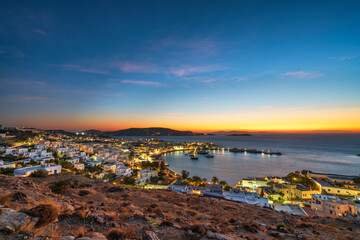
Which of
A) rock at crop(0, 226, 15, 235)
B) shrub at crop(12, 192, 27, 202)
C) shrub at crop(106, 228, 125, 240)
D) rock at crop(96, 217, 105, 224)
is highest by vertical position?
rock at crop(0, 226, 15, 235)

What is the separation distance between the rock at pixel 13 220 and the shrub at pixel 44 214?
0.19 metres

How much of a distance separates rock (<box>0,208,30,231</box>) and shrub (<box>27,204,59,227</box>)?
0.19m

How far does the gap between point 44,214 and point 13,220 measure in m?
0.62

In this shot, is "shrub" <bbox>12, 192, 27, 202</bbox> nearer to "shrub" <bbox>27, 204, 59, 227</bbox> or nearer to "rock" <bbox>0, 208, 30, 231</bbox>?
"rock" <bbox>0, 208, 30, 231</bbox>

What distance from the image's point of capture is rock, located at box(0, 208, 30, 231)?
3.88m

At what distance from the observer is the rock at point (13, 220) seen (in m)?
3.88

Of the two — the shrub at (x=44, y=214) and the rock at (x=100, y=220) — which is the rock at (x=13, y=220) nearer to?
the shrub at (x=44, y=214)

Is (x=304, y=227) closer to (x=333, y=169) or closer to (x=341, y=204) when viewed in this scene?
(x=341, y=204)

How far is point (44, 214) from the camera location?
15.0 ft

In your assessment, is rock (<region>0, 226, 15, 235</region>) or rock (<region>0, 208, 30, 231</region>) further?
rock (<region>0, 208, 30, 231</region>)

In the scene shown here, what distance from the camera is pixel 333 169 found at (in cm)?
5122

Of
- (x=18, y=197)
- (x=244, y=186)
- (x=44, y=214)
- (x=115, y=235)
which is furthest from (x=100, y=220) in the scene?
(x=244, y=186)

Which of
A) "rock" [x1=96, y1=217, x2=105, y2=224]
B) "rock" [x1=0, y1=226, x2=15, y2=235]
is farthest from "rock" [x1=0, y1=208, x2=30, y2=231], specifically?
"rock" [x1=96, y1=217, x2=105, y2=224]

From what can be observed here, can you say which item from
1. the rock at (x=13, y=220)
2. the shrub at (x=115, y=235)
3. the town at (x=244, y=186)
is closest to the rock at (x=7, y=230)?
the rock at (x=13, y=220)
